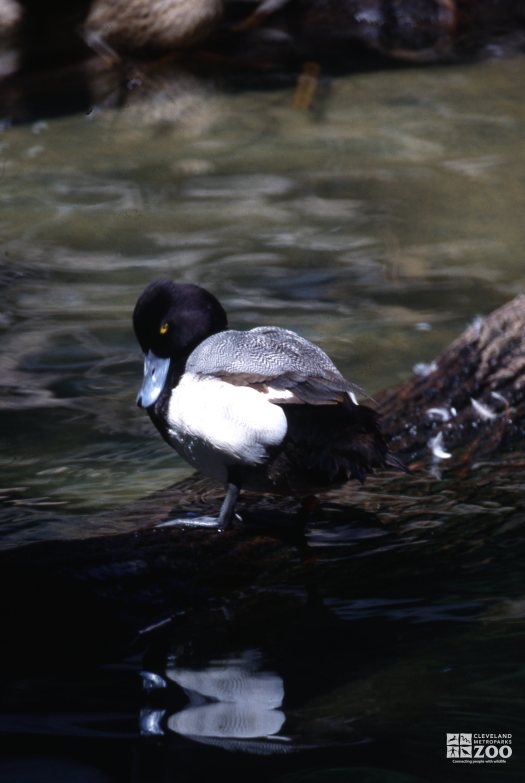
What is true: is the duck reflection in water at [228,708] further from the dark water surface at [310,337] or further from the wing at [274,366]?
the wing at [274,366]

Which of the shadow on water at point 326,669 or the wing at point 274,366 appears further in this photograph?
the wing at point 274,366

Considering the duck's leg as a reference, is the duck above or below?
above

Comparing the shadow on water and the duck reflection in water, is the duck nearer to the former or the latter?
the shadow on water

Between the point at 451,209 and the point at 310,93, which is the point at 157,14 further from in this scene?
the point at 451,209

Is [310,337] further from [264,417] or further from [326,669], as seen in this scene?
[326,669]

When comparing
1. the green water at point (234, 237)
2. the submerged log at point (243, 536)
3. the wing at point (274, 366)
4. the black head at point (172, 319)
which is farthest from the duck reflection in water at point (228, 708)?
the black head at point (172, 319)

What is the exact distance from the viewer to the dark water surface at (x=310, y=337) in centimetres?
286

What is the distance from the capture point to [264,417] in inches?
136

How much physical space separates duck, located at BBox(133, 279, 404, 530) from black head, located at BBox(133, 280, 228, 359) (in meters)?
0.04

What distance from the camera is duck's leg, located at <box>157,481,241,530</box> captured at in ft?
11.8

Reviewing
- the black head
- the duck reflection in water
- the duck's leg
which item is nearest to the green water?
the duck's leg

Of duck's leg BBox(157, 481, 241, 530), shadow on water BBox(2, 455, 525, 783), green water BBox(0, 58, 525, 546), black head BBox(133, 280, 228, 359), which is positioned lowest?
green water BBox(0, 58, 525, 546)

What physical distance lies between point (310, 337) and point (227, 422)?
2859mm

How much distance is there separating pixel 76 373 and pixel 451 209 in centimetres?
337
